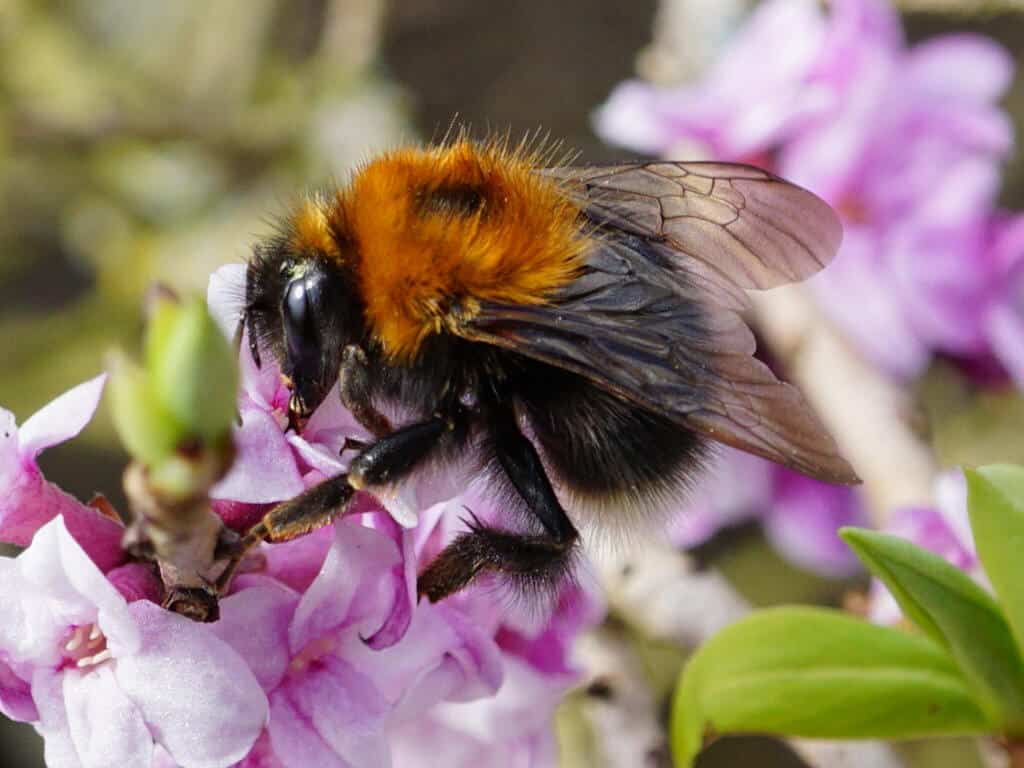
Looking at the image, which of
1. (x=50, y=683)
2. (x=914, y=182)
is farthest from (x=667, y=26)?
(x=50, y=683)

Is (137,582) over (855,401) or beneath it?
over

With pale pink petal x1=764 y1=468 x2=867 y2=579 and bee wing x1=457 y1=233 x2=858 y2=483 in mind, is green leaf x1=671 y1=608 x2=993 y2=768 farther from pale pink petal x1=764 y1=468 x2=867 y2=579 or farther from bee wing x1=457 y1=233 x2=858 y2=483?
pale pink petal x1=764 y1=468 x2=867 y2=579

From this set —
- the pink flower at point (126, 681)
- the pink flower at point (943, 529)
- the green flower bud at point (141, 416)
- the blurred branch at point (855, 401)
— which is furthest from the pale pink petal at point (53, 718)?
the blurred branch at point (855, 401)

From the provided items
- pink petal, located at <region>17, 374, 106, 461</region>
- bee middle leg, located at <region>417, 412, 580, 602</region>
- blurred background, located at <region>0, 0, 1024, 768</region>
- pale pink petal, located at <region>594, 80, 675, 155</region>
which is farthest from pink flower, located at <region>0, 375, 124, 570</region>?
blurred background, located at <region>0, 0, 1024, 768</region>

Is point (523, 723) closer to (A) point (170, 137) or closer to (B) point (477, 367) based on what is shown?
(B) point (477, 367)

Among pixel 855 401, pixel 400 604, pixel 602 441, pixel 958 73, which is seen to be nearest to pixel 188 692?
pixel 400 604

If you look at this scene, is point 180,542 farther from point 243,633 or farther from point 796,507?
point 796,507

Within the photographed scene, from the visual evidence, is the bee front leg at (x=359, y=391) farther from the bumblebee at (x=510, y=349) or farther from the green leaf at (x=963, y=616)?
the green leaf at (x=963, y=616)
